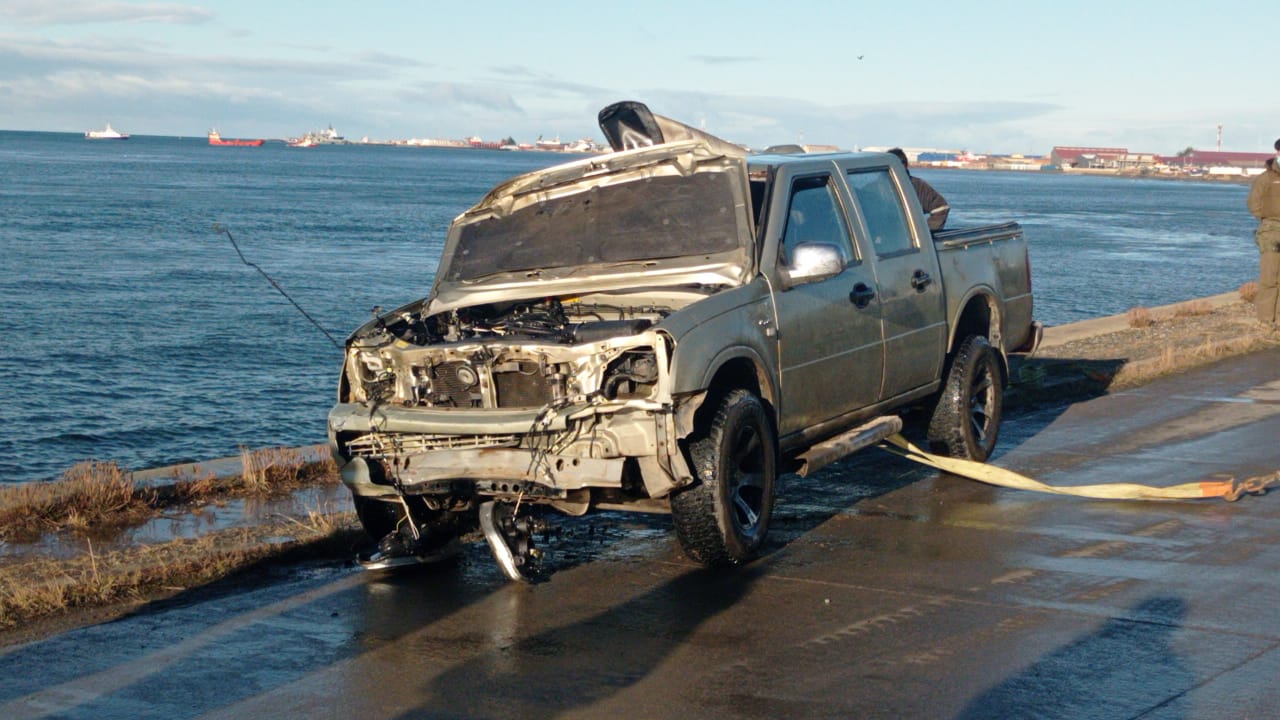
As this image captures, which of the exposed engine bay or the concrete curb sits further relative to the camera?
the concrete curb

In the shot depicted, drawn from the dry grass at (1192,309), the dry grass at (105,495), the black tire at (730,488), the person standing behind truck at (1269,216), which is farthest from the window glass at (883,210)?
the dry grass at (1192,309)

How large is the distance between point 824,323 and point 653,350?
1.61m

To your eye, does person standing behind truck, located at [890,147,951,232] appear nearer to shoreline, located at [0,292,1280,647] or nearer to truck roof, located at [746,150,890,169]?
truck roof, located at [746,150,890,169]

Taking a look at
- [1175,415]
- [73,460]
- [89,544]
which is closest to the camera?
[89,544]

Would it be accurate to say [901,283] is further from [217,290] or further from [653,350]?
[217,290]

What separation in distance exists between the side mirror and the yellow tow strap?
6.04 feet

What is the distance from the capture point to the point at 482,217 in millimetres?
8234

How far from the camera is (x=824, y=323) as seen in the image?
7754 millimetres

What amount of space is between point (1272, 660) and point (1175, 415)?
637cm

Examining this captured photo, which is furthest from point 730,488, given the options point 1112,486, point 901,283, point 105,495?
point 105,495

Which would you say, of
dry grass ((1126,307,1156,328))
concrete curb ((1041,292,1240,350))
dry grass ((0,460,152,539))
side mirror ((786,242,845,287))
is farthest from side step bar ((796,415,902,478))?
dry grass ((1126,307,1156,328))

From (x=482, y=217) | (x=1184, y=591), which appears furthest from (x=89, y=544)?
(x=1184, y=591)

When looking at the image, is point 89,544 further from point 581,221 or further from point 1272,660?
point 1272,660

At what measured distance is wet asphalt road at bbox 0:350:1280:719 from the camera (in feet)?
16.8
